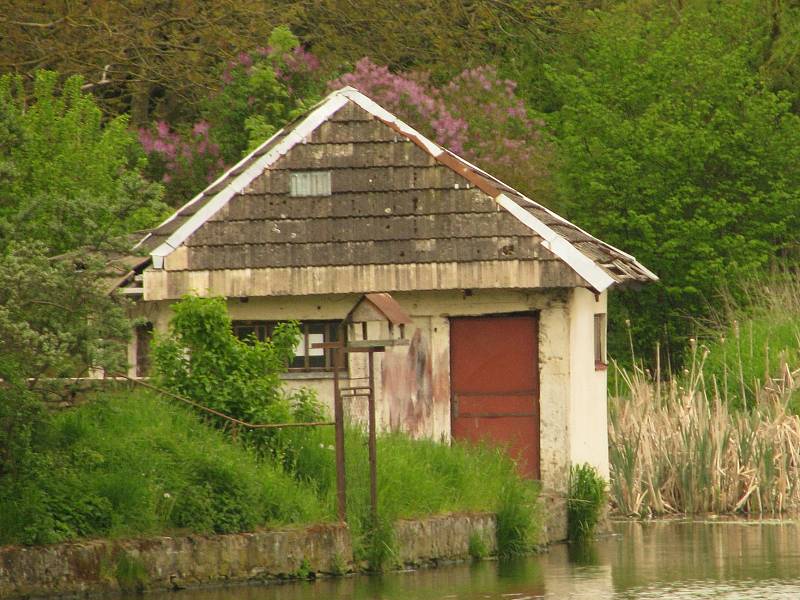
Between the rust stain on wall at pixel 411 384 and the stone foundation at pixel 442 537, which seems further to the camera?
the rust stain on wall at pixel 411 384

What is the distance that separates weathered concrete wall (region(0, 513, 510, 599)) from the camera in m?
15.8

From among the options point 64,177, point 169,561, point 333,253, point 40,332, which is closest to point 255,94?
point 64,177

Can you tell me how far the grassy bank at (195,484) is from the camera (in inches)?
645

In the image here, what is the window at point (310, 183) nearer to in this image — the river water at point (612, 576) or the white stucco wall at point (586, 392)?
the white stucco wall at point (586, 392)

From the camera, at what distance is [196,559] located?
1677cm

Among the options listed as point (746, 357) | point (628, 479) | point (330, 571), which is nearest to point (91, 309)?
point (330, 571)

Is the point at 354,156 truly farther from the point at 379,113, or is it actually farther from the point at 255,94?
the point at 255,94

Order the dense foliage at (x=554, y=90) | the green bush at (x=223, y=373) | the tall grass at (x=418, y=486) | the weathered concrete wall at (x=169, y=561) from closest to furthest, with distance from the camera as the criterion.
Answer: the weathered concrete wall at (x=169, y=561) < the tall grass at (x=418, y=486) < the green bush at (x=223, y=373) < the dense foliage at (x=554, y=90)

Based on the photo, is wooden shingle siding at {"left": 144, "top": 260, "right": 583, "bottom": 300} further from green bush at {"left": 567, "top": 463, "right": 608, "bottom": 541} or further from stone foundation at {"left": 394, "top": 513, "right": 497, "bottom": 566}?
stone foundation at {"left": 394, "top": 513, "right": 497, "bottom": 566}

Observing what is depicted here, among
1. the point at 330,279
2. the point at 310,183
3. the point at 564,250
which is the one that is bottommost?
the point at 330,279

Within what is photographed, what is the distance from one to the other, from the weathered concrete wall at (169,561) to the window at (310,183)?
211 inches

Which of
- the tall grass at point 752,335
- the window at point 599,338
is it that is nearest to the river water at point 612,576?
the window at point 599,338

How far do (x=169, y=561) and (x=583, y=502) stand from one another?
6199 millimetres

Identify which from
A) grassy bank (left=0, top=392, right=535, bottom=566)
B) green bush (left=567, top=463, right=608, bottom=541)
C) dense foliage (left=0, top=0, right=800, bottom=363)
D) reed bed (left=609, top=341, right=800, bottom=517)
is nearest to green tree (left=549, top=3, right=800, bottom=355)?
dense foliage (left=0, top=0, right=800, bottom=363)
